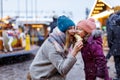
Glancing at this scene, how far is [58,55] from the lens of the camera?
9.76 feet

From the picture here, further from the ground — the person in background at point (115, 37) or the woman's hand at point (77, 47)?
the woman's hand at point (77, 47)

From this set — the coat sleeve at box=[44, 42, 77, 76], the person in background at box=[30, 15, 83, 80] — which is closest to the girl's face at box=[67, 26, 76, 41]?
the person in background at box=[30, 15, 83, 80]

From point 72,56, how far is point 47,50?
0.76 ft

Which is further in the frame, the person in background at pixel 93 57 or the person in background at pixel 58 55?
the person in background at pixel 93 57

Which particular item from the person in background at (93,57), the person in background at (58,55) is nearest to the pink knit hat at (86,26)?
the person in background at (93,57)

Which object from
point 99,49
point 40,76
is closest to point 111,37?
point 99,49

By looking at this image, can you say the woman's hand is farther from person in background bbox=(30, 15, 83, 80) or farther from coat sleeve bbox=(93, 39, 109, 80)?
coat sleeve bbox=(93, 39, 109, 80)

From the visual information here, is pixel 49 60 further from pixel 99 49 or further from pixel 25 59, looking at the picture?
pixel 25 59

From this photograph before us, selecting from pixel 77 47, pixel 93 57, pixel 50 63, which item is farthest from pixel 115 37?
pixel 77 47

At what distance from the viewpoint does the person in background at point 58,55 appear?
9.57 feet

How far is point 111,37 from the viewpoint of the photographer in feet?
19.0

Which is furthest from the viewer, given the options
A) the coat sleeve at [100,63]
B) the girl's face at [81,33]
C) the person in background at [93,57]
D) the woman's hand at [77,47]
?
the coat sleeve at [100,63]

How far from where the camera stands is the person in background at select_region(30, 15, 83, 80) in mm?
2916

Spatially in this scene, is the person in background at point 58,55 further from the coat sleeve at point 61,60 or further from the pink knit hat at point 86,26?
the pink knit hat at point 86,26
